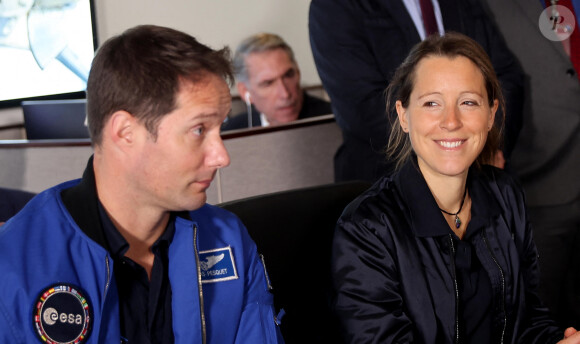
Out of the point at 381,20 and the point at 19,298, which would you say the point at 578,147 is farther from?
the point at 19,298

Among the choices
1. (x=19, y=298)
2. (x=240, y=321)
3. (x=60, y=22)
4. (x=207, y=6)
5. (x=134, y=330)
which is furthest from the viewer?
(x=207, y=6)

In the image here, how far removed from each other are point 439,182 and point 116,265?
2.85 feet

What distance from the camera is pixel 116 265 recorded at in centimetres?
144

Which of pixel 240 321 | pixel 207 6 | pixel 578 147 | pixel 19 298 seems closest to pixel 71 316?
pixel 19 298

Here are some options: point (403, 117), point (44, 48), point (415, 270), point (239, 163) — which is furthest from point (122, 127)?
point (44, 48)

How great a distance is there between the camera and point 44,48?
4.41 m

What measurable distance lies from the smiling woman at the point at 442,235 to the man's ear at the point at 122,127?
1.87ft

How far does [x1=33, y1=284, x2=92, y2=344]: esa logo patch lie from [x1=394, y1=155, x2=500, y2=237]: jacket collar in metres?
0.80

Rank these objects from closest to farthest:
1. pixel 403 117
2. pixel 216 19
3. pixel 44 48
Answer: pixel 403 117 → pixel 44 48 → pixel 216 19

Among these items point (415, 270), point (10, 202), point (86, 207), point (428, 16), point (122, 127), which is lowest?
point (415, 270)

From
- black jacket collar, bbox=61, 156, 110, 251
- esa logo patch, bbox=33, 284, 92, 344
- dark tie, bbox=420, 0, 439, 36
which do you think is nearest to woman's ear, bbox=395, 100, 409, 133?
dark tie, bbox=420, 0, 439, 36

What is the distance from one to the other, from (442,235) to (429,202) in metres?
0.09

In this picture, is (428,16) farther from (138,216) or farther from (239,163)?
(138,216)

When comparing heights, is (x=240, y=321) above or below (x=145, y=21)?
below
